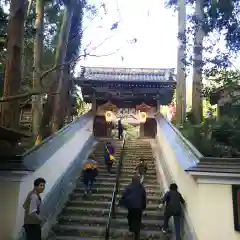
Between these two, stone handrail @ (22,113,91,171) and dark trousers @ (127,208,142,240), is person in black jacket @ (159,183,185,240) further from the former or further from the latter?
stone handrail @ (22,113,91,171)

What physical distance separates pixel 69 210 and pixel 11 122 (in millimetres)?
2723

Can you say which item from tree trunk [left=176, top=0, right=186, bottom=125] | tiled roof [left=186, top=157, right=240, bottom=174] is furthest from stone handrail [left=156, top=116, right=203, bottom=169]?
tree trunk [left=176, top=0, right=186, bottom=125]

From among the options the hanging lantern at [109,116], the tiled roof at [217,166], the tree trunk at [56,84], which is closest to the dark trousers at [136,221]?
the tiled roof at [217,166]

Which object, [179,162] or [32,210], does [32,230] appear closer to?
[32,210]

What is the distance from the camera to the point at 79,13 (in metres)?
17.6

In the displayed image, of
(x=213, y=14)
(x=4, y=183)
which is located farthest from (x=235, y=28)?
(x=4, y=183)

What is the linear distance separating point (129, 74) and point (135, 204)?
59.0ft

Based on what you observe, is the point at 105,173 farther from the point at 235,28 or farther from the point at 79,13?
the point at 79,13

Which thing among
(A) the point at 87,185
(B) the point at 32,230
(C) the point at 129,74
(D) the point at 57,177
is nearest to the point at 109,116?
(C) the point at 129,74

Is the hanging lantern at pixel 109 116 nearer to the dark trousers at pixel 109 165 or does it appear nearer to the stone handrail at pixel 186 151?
the dark trousers at pixel 109 165

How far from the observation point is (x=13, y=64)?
927 cm

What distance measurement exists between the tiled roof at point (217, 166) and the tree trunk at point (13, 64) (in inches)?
183

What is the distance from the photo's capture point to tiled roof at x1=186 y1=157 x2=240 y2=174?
676 cm

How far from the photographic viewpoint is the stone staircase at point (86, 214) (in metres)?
8.45
